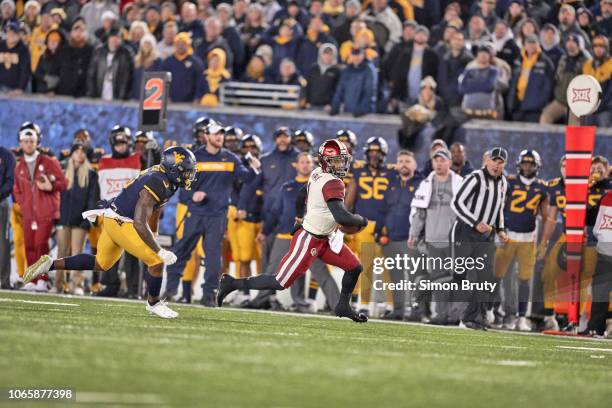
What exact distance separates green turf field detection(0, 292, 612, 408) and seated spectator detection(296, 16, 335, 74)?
834 cm

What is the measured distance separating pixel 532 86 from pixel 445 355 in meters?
8.90

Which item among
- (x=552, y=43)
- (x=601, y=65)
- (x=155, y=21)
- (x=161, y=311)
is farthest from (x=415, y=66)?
(x=161, y=311)

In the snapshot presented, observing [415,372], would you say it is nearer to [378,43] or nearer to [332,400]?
[332,400]

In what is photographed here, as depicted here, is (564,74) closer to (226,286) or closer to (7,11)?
(226,286)

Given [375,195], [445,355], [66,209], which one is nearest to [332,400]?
[445,355]

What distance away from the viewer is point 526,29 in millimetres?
17844

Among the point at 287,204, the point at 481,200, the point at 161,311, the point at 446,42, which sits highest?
the point at 446,42

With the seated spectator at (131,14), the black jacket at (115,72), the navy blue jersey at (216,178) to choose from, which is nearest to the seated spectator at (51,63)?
the black jacket at (115,72)

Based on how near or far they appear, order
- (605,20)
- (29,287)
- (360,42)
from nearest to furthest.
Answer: (29,287) → (605,20) → (360,42)

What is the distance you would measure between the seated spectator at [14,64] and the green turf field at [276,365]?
935 cm

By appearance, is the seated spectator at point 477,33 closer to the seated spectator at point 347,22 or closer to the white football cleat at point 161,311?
the seated spectator at point 347,22

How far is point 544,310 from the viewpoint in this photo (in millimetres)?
15289

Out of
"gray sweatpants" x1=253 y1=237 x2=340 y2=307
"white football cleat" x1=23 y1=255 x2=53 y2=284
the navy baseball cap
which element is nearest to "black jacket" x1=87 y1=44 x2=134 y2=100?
"gray sweatpants" x1=253 y1=237 x2=340 y2=307

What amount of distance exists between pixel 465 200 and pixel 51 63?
28.4 ft
